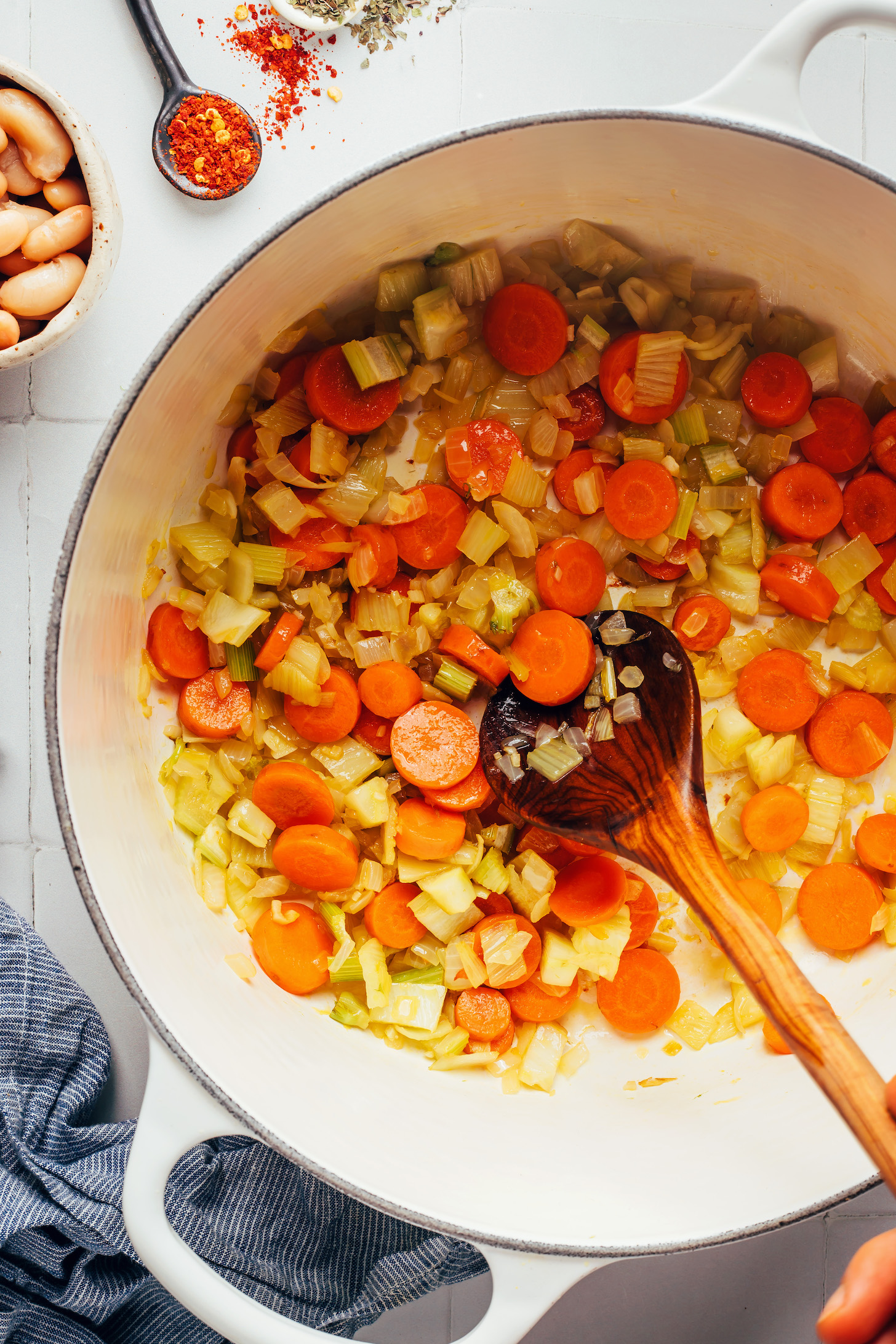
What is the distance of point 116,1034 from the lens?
1.77m

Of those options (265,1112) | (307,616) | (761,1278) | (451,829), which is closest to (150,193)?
(307,616)

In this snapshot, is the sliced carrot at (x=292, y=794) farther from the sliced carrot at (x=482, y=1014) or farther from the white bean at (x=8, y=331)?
the white bean at (x=8, y=331)

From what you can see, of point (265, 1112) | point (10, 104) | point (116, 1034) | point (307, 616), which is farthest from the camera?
point (116, 1034)

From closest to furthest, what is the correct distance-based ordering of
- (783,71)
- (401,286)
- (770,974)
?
1. (783,71)
2. (770,974)
3. (401,286)

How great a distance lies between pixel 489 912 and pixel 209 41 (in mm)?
1694

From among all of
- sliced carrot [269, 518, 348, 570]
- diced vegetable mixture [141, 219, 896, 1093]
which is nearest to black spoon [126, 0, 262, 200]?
diced vegetable mixture [141, 219, 896, 1093]

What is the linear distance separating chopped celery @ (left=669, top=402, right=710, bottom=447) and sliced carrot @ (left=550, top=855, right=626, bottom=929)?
0.79 m

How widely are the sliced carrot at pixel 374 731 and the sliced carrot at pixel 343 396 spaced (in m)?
0.52

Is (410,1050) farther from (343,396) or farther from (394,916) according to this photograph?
(343,396)

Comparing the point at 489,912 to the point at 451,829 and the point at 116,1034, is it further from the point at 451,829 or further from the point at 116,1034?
the point at 116,1034

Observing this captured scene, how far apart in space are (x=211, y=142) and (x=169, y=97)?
0.12 m

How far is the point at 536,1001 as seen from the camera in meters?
1.68

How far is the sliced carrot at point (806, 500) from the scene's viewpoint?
5.49ft

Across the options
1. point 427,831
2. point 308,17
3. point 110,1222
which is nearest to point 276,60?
point 308,17
